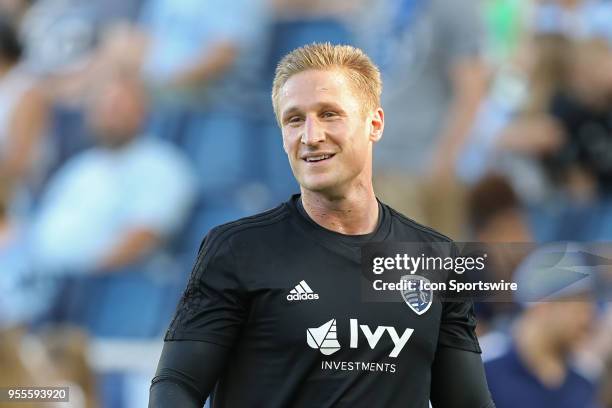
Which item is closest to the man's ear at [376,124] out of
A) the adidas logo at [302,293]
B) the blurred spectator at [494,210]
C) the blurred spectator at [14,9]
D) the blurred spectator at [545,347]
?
the adidas logo at [302,293]

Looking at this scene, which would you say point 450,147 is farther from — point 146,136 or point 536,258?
point 146,136

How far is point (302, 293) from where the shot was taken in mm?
2824

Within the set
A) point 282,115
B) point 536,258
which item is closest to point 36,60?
point 536,258

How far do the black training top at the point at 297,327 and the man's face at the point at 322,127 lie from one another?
7.5 inches

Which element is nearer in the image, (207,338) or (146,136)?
(207,338)

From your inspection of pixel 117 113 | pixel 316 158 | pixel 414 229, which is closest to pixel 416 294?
pixel 414 229

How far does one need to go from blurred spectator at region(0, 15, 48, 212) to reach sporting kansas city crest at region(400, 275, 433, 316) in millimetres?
4681

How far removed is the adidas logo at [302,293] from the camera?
2.81 metres

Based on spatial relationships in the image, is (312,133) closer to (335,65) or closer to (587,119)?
(335,65)

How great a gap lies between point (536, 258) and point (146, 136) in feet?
8.71

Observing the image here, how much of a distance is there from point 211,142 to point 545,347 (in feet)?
8.28

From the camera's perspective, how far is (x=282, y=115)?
9.50 feet

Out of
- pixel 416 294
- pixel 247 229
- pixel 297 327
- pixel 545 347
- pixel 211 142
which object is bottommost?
pixel 297 327

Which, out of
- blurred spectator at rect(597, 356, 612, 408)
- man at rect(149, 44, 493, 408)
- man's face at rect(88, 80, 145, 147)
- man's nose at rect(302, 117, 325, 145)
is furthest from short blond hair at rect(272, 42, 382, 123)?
man's face at rect(88, 80, 145, 147)
